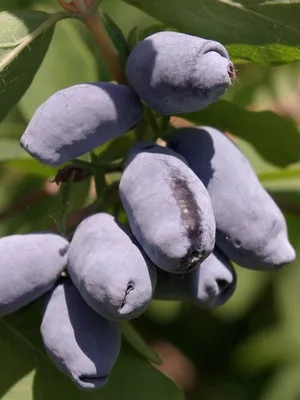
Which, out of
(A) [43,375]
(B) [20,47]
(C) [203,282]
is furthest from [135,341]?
(B) [20,47]

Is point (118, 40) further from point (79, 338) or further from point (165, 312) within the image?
point (165, 312)

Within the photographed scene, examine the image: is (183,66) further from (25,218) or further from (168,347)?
(168,347)

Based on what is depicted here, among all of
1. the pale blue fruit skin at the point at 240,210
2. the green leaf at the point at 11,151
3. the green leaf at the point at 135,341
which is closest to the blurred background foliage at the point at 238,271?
the green leaf at the point at 11,151

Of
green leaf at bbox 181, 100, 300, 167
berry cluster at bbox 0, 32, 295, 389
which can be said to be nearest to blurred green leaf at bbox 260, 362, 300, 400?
green leaf at bbox 181, 100, 300, 167

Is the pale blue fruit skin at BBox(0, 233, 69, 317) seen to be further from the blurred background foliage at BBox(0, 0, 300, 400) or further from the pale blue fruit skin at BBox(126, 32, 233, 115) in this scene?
the blurred background foliage at BBox(0, 0, 300, 400)

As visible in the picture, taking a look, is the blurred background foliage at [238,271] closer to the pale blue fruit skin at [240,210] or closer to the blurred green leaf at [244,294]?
the blurred green leaf at [244,294]
